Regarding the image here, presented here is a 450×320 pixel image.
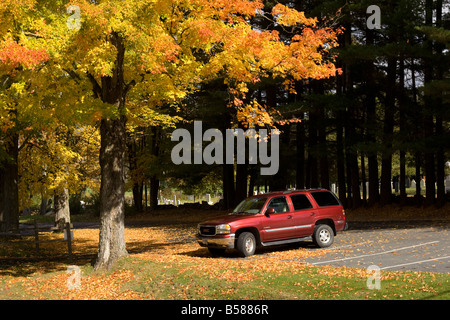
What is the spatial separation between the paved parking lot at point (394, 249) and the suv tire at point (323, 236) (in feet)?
0.93

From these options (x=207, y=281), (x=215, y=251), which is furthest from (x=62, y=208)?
(x=207, y=281)

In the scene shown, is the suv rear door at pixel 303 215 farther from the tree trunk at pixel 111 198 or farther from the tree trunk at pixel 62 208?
the tree trunk at pixel 62 208

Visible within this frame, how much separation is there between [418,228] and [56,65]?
16.2 metres

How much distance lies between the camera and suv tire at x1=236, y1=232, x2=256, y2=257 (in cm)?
1524

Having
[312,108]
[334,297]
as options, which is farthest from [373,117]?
[334,297]

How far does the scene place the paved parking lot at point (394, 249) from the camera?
492 inches

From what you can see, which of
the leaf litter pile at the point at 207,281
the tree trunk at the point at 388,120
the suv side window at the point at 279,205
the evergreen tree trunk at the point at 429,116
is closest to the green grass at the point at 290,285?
the leaf litter pile at the point at 207,281

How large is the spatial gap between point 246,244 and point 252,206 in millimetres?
1708

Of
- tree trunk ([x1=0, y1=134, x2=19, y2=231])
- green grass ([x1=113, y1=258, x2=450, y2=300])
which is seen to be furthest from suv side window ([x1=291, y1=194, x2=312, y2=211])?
tree trunk ([x1=0, y1=134, x2=19, y2=231])

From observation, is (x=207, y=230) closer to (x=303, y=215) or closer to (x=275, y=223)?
(x=275, y=223)

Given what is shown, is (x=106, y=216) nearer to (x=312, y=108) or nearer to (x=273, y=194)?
(x=273, y=194)

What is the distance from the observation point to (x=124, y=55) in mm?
13844

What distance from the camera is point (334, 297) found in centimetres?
897

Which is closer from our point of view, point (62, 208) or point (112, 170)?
point (112, 170)
